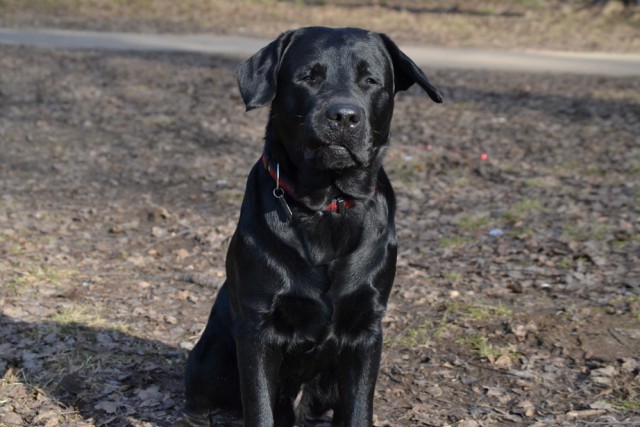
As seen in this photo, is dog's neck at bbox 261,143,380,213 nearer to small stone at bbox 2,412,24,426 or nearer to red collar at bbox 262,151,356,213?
red collar at bbox 262,151,356,213

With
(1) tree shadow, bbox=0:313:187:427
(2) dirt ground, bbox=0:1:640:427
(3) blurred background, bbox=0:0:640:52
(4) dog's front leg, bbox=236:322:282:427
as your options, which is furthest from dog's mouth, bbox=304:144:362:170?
(3) blurred background, bbox=0:0:640:52

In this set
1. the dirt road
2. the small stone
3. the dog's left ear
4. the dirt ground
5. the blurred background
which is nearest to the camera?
the dog's left ear

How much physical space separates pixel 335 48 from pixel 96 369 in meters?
2.19

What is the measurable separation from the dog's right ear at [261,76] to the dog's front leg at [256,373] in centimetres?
91

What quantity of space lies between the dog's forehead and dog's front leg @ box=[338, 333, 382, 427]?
114 cm

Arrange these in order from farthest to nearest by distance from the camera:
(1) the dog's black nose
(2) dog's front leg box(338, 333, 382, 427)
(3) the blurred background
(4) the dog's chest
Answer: (3) the blurred background
(2) dog's front leg box(338, 333, 382, 427)
(4) the dog's chest
(1) the dog's black nose

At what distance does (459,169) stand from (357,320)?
5.68 metres

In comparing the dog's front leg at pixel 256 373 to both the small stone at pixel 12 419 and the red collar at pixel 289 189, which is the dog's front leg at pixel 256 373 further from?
the small stone at pixel 12 419

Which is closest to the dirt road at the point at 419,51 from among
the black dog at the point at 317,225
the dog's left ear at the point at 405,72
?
the dog's left ear at the point at 405,72

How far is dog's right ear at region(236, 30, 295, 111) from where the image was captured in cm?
357

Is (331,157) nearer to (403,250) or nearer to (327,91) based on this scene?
(327,91)

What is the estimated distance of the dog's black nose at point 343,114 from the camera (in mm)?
3355

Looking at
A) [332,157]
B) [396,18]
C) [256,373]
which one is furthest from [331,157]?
[396,18]

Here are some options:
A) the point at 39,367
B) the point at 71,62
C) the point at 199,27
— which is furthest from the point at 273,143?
the point at 199,27
